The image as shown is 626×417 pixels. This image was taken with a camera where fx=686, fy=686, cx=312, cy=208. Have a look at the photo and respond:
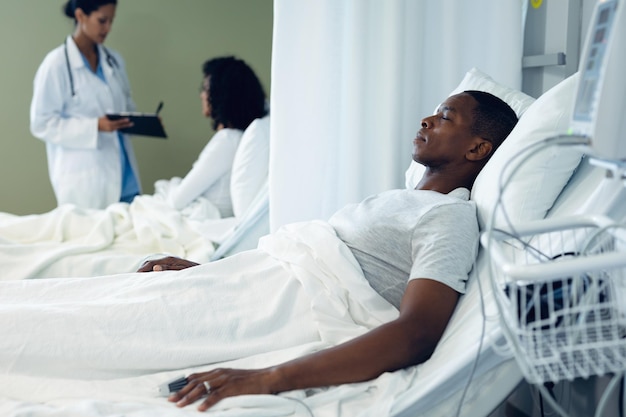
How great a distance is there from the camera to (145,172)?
4.30 metres

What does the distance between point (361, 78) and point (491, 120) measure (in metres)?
0.60

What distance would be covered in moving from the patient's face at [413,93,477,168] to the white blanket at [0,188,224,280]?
3.37 feet

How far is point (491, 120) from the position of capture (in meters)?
1.51

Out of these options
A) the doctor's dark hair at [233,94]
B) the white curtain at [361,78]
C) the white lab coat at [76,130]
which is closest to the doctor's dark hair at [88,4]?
the white lab coat at [76,130]

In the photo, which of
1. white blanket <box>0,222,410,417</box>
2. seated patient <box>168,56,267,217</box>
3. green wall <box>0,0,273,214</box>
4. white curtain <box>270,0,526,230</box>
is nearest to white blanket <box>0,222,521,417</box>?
white blanket <box>0,222,410,417</box>

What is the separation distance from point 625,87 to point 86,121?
2872 mm

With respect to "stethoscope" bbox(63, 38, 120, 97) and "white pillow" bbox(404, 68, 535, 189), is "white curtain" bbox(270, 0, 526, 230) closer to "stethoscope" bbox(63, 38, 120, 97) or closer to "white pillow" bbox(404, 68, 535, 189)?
"white pillow" bbox(404, 68, 535, 189)

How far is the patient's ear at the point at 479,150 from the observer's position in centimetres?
150

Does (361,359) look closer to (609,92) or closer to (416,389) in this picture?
(416,389)

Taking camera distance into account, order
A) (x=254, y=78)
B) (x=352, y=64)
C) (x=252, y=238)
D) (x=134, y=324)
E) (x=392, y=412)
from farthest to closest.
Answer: (x=254, y=78) → (x=252, y=238) → (x=352, y=64) → (x=134, y=324) → (x=392, y=412)

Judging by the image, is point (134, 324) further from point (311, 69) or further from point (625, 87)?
point (311, 69)

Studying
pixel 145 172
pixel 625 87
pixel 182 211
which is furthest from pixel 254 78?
pixel 625 87

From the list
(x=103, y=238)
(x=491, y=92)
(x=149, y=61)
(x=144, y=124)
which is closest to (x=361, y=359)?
(x=491, y=92)

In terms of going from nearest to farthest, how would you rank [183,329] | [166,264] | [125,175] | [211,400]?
[211,400]
[183,329]
[166,264]
[125,175]
